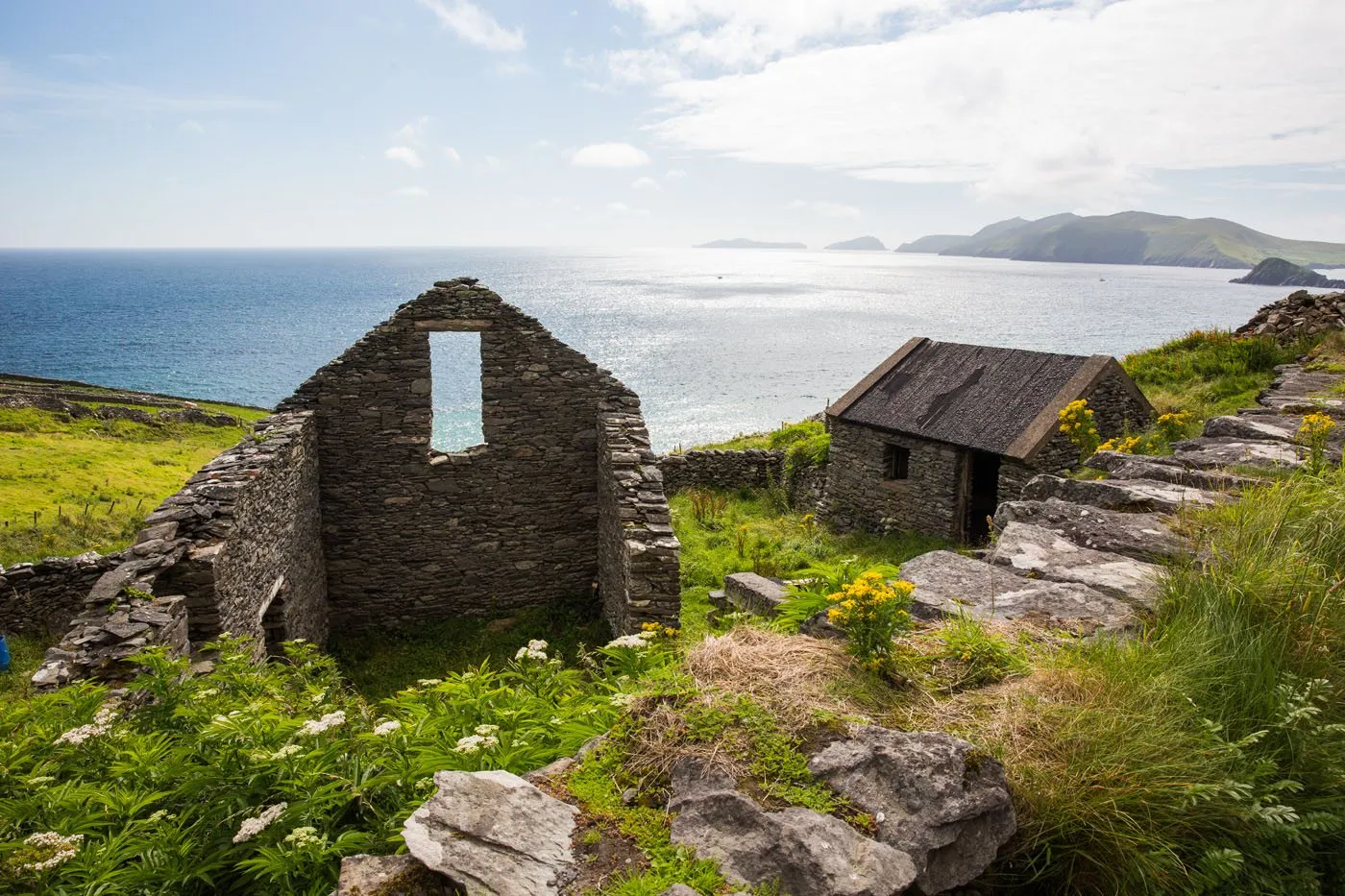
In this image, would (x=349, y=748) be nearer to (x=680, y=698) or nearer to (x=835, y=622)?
(x=680, y=698)

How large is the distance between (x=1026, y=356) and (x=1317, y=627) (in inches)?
582

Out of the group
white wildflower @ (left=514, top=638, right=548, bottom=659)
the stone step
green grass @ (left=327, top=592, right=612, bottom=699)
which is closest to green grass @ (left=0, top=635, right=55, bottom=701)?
green grass @ (left=327, top=592, right=612, bottom=699)

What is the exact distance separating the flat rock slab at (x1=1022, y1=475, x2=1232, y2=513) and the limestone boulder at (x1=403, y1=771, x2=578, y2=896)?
5023 mm

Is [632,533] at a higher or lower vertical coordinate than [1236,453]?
lower

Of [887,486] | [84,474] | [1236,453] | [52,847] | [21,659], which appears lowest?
[21,659]

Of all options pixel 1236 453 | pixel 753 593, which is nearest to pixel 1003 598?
pixel 1236 453

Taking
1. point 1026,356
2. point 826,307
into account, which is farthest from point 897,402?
point 826,307

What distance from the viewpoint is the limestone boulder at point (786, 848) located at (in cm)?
262

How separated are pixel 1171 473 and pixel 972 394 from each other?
1050 centimetres

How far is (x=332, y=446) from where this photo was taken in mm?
12828

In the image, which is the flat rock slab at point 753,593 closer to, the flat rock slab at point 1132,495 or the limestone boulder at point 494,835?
the flat rock slab at point 1132,495

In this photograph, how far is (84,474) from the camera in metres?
26.5

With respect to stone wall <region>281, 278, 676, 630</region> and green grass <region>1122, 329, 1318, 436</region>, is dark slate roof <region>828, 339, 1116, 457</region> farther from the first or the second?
stone wall <region>281, 278, 676, 630</region>

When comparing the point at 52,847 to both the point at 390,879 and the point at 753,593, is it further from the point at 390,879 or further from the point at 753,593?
the point at 753,593
